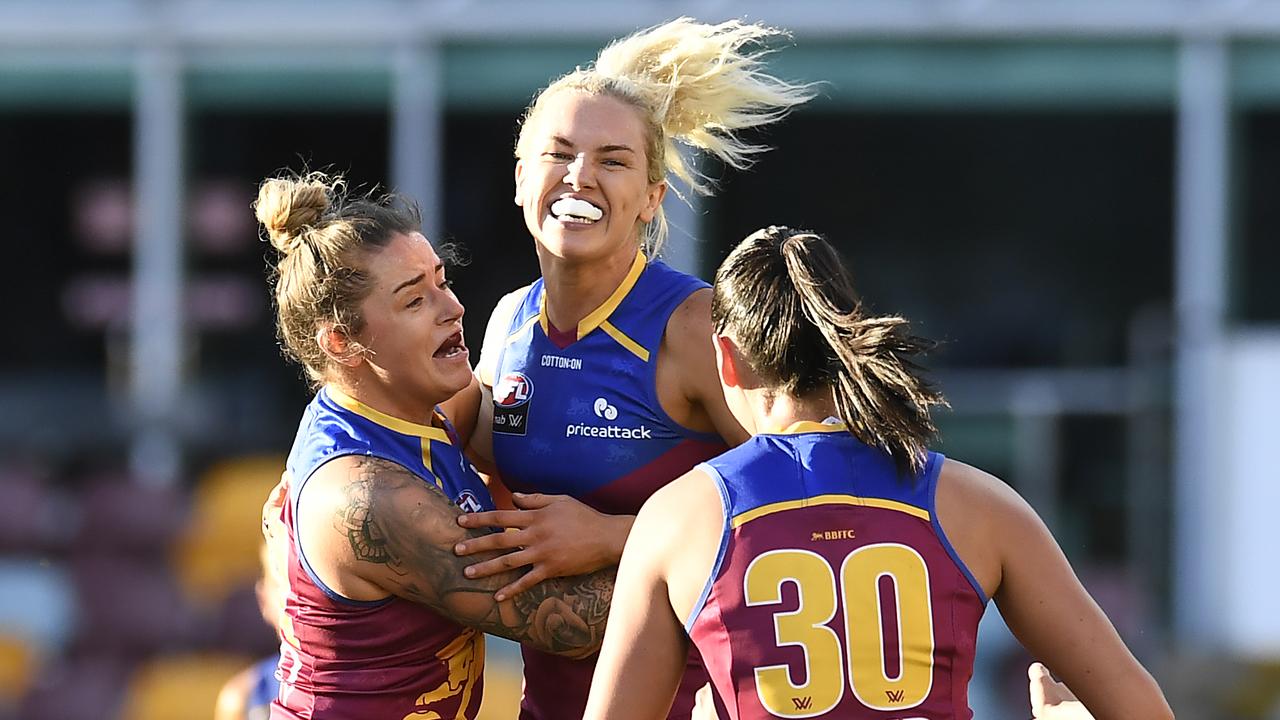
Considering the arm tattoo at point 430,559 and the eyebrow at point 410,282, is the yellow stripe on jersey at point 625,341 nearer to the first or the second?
the eyebrow at point 410,282

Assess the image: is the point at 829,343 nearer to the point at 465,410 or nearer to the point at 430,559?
the point at 430,559

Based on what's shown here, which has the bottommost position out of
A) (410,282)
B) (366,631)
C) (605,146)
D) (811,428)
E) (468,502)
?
(366,631)

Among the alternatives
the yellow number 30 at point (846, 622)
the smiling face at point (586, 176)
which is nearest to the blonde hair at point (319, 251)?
the smiling face at point (586, 176)

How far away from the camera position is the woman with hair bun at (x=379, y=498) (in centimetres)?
284

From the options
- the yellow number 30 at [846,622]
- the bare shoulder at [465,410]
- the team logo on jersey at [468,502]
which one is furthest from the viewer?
the bare shoulder at [465,410]

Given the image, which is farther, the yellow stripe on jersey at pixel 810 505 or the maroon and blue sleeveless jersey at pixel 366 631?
the maroon and blue sleeveless jersey at pixel 366 631

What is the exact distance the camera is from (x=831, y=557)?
2459 mm

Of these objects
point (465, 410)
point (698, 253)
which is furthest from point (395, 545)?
point (698, 253)

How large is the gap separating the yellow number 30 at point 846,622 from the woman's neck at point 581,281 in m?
0.93

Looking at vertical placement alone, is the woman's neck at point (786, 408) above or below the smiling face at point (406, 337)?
below

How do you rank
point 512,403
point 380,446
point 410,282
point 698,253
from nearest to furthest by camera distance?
point 380,446
point 410,282
point 512,403
point 698,253

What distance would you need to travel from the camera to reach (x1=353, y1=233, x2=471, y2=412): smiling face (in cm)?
301

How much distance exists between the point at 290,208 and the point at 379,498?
0.58 meters

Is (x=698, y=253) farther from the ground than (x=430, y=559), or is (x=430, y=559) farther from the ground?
(x=698, y=253)
